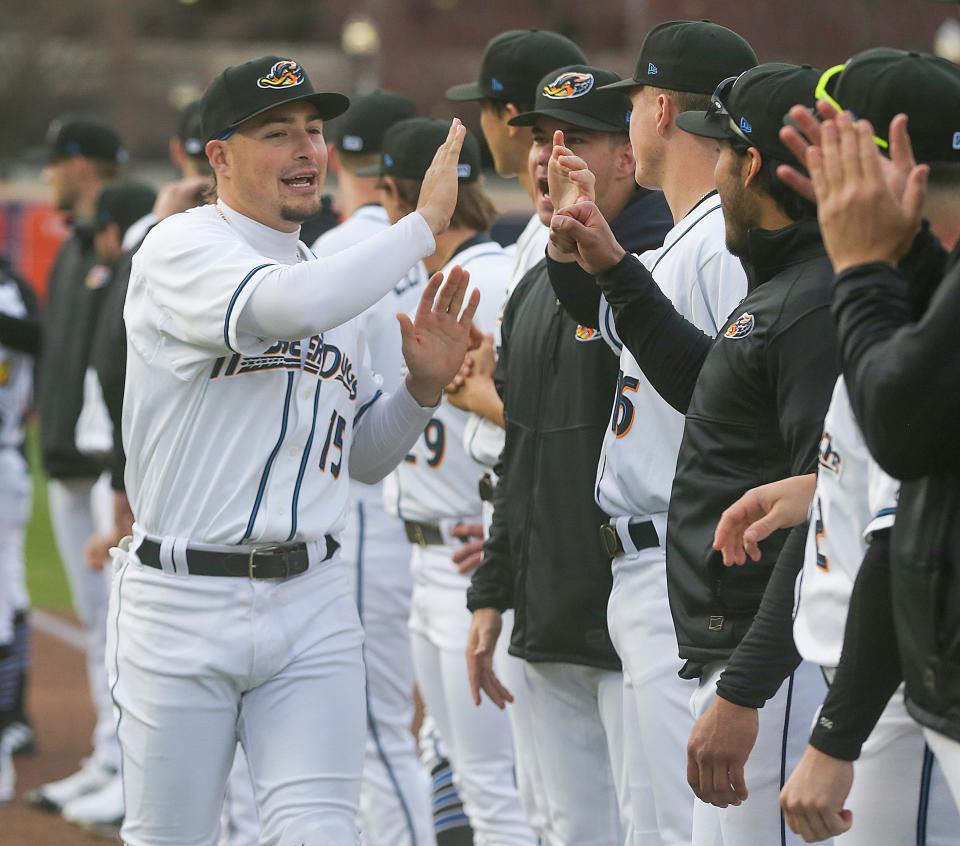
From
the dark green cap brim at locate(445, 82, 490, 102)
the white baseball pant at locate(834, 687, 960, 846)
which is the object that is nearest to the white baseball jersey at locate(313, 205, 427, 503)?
the dark green cap brim at locate(445, 82, 490, 102)

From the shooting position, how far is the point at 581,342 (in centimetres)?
443

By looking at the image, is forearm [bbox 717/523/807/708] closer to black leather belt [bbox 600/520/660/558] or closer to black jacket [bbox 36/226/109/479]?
black leather belt [bbox 600/520/660/558]

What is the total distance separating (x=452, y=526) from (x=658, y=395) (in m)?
1.72

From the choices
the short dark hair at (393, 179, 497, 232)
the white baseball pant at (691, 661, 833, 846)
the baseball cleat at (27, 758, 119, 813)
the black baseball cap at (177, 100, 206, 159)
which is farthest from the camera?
the baseball cleat at (27, 758, 119, 813)

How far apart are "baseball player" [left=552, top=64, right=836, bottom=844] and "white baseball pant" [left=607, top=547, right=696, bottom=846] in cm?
27

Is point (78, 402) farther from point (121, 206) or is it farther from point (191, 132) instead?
point (191, 132)

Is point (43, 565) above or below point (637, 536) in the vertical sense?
below

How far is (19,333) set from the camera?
749cm

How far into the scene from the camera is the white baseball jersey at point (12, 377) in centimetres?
766

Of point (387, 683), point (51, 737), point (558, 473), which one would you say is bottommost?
point (51, 737)

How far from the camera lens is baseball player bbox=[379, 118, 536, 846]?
18.0 feet

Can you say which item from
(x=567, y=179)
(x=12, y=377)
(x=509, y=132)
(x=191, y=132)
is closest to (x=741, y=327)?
(x=567, y=179)

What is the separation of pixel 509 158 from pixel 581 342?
113 cm

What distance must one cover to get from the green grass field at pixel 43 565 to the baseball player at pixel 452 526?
742cm
